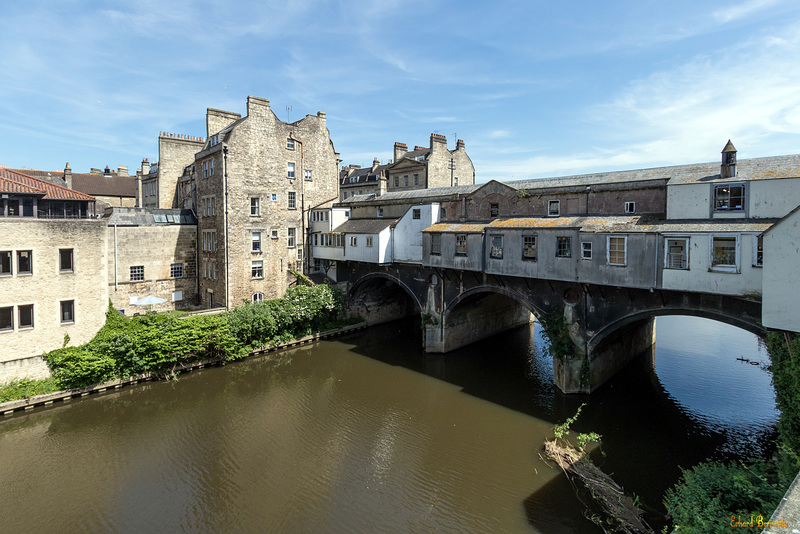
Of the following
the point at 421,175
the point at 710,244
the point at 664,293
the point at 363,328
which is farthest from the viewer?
the point at 421,175

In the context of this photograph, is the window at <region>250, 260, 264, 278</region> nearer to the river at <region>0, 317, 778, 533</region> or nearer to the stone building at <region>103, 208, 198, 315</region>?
the stone building at <region>103, 208, 198, 315</region>

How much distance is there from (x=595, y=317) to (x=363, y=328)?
64.6 feet

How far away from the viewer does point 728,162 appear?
57.0 feet

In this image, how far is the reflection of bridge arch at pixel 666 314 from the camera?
16469mm

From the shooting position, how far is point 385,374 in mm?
25953

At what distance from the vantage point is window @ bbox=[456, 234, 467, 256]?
83.2 feet

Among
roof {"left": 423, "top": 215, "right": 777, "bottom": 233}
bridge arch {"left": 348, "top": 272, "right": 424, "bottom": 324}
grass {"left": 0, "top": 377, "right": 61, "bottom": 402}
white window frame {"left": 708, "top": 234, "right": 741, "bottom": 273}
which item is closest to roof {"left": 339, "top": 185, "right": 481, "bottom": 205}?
roof {"left": 423, "top": 215, "right": 777, "bottom": 233}

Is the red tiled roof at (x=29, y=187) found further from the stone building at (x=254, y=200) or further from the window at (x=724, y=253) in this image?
the window at (x=724, y=253)

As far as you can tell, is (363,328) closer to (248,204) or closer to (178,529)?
(248,204)

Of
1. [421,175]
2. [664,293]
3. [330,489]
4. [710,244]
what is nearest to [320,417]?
[330,489]

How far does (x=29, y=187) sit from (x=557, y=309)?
92.1 feet

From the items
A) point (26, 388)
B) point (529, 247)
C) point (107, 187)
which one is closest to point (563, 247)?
point (529, 247)

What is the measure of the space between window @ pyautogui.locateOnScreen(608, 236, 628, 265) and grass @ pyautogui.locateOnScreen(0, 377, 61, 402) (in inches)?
1061

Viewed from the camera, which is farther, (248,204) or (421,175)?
(421,175)
